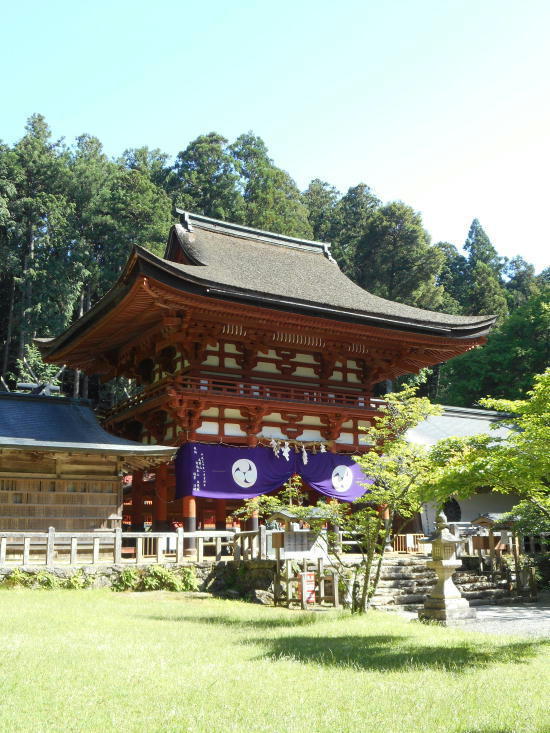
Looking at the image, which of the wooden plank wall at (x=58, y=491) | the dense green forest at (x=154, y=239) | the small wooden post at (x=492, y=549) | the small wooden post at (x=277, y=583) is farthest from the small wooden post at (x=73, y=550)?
the dense green forest at (x=154, y=239)

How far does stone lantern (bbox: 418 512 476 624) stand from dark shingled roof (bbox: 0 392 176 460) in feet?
28.8

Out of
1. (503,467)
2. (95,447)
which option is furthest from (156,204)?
(503,467)

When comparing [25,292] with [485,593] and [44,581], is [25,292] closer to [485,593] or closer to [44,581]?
[44,581]

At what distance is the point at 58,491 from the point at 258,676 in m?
13.7

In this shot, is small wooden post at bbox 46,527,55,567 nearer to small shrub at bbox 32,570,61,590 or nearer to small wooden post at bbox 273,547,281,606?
small shrub at bbox 32,570,61,590

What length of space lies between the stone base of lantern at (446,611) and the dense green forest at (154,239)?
31239 mm

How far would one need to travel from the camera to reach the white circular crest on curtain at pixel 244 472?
77.7 ft

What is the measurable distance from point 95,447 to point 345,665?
12.3 metres

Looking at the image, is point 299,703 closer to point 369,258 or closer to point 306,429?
point 306,429

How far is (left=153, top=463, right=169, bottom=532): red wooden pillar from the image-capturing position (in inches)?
987

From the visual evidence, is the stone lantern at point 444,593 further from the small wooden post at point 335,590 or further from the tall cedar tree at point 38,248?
the tall cedar tree at point 38,248

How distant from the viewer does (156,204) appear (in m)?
48.5

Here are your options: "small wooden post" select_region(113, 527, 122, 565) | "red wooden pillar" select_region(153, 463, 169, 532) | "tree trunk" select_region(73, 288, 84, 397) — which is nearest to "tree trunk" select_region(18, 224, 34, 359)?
"tree trunk" select_region(73, 288, 84, 397)

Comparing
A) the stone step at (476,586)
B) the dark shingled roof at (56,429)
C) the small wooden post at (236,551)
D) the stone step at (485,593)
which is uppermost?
the dark shingled roof at (56,429)
